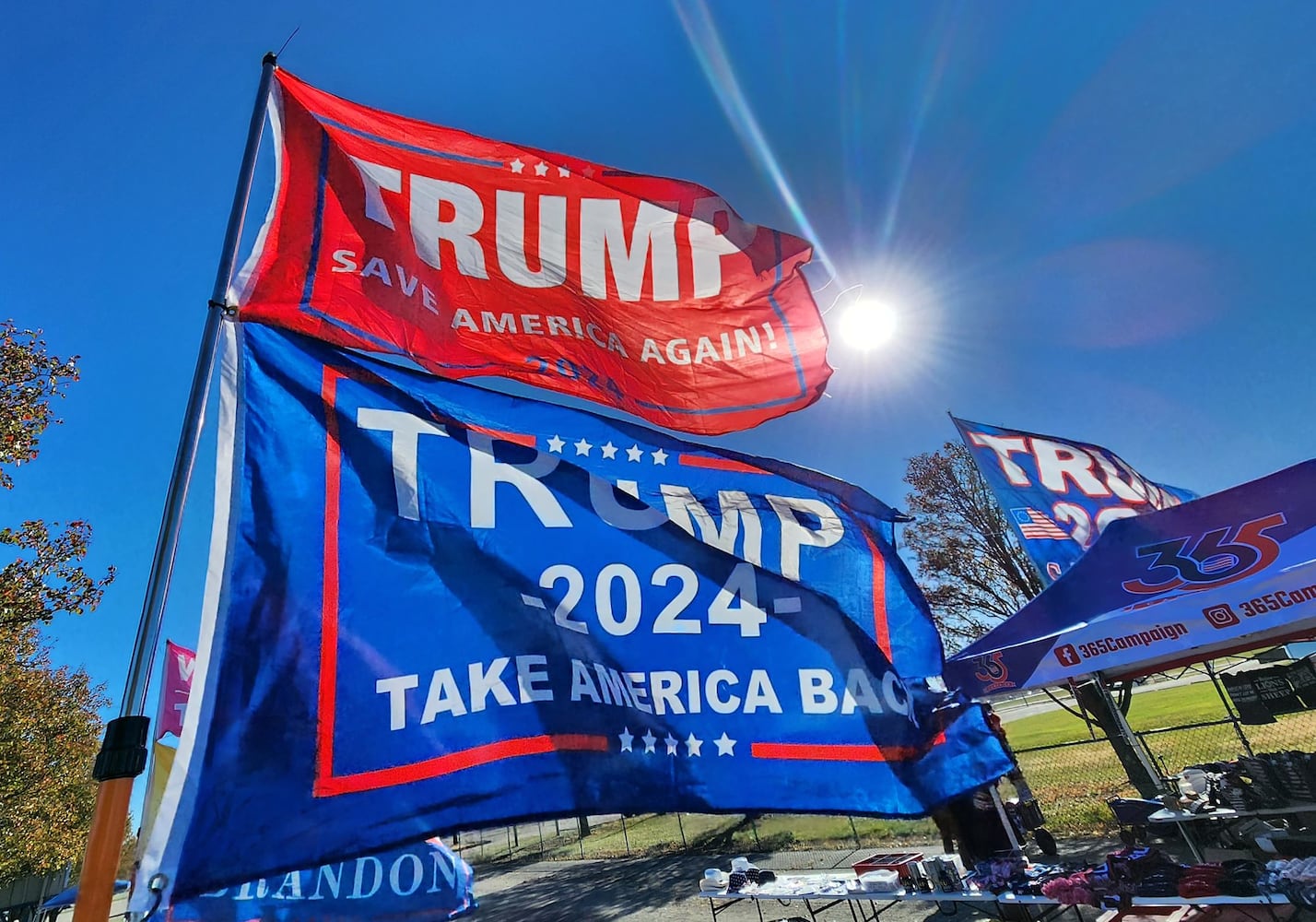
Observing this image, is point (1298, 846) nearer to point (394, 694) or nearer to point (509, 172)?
point (394, 694)

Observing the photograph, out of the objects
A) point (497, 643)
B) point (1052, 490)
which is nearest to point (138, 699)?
point (497, 643)

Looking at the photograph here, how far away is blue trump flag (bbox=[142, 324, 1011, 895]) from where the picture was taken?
2205mm

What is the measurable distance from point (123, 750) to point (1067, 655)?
7.56 metres

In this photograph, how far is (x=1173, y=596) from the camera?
646 cm

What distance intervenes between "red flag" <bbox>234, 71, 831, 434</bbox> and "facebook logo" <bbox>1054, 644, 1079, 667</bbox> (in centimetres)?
436

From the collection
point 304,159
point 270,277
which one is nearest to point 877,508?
point 270,277

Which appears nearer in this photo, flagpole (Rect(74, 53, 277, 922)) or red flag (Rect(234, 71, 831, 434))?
flagpole (Rect(74, 53, 277, 922))

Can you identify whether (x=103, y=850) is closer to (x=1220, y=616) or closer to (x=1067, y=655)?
(x=1067, y=655)

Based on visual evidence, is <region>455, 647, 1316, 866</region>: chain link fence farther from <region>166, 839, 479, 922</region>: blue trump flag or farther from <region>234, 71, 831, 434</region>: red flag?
<region>234, 71, 831, 434</region>: red flag

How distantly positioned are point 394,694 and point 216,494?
0.96m

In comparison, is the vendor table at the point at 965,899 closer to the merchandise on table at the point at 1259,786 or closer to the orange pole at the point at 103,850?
the merchandise on table at the point at 1259,786

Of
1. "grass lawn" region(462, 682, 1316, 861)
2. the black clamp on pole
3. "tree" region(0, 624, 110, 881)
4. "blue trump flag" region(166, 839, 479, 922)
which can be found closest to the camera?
the black clamp on pole

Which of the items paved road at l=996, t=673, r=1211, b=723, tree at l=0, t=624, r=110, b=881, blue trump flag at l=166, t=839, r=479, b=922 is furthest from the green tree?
paved road at l=996, t=673, r=1211, b=723

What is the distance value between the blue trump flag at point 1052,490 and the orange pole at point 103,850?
443 inches
